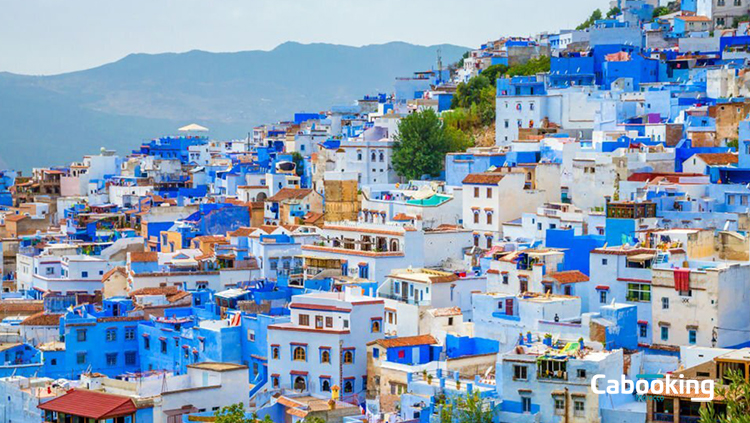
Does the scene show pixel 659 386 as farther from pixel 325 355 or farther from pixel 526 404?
pixel 325 355

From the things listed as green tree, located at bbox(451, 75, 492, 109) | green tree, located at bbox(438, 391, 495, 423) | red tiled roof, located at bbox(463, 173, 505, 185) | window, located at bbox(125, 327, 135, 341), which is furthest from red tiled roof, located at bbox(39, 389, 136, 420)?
green tree, located at bbox(451, 75, 492, 109)

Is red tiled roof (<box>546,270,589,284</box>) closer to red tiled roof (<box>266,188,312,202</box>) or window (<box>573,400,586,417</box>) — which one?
window (<box>573,400,586,417</box>)

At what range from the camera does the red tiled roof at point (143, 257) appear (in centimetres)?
4428

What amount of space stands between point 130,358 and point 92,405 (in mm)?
10376

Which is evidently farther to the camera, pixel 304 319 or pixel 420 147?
pixel 420 147

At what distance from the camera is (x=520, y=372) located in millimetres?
26844

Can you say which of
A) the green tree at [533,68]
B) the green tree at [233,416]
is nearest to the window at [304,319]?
the green tree at [233,416]

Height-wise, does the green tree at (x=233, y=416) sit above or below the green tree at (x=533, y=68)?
below

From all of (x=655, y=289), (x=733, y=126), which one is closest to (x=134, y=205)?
(x=733, y=126)

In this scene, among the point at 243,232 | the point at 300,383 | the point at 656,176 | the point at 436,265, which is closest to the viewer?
the point at 300,383

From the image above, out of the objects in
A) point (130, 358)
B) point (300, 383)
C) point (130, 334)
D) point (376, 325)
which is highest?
point (376, 325)

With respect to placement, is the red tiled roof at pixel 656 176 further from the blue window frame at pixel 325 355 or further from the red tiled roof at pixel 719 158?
the blue window frame at pixel 325 355

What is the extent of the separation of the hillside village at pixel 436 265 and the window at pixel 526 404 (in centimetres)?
10

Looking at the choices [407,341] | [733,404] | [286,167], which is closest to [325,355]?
[407,341]
